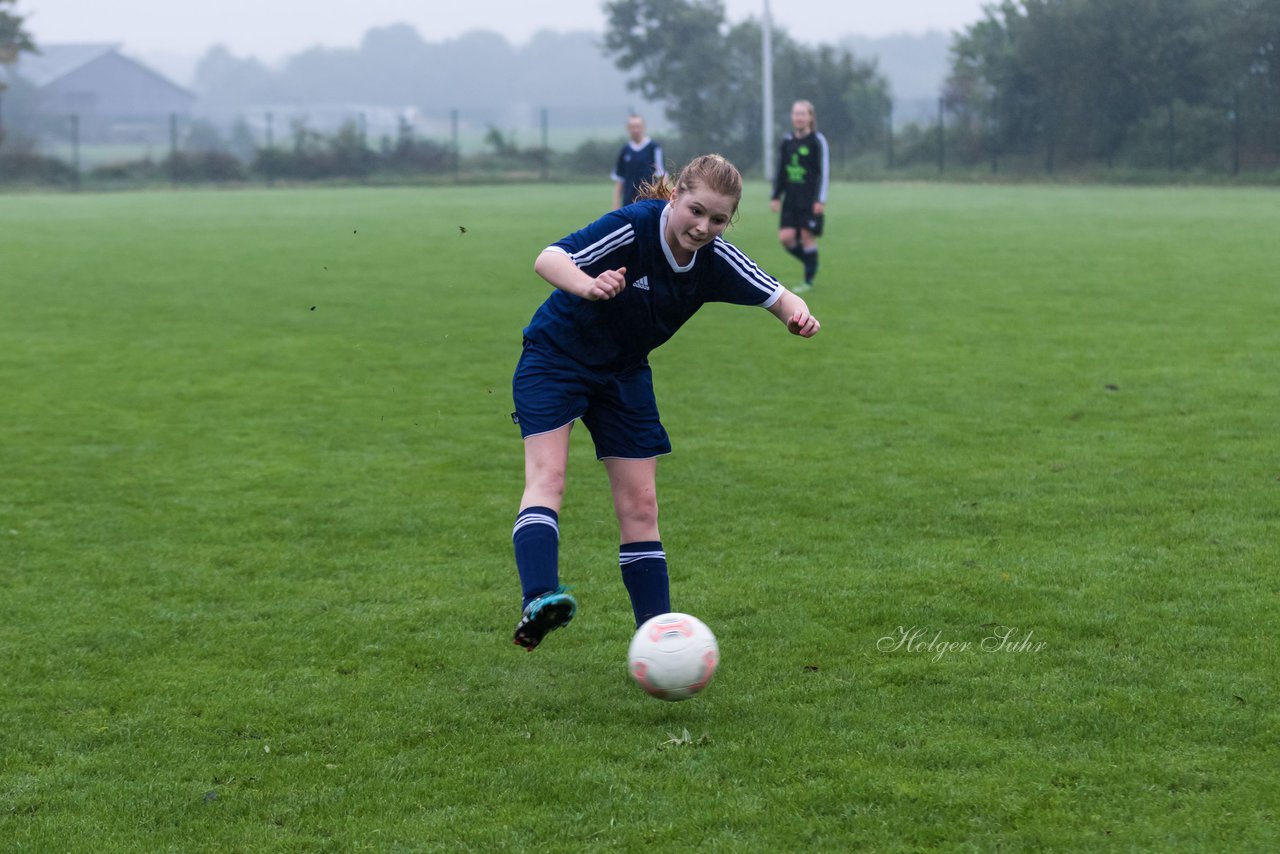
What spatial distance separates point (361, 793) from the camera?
384cm

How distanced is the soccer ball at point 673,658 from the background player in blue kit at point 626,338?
38 cm

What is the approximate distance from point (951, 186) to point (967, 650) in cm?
3746

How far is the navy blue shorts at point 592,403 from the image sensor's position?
4688 millimetres

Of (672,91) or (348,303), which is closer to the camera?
(348,303)

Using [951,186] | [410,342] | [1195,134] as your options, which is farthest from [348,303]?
[1195,134]

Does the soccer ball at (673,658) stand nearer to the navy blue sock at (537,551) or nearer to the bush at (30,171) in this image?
the navy blue sock at (537,551)

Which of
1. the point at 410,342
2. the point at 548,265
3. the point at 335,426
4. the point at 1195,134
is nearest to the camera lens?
the point at 548,265

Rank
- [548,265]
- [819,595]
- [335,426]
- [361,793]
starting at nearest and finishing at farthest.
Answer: [361,793], [548,265], [819,595], [335,426]

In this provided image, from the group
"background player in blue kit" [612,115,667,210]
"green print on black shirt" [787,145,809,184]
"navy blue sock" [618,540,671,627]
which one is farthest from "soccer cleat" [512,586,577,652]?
"background player in blue kit" [612,115,667,210]

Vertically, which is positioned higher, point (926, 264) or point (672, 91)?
point (672, 91)

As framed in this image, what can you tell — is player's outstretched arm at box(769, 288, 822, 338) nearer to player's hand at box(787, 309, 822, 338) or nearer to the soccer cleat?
player's hand at box(787, 309, 822, 338)

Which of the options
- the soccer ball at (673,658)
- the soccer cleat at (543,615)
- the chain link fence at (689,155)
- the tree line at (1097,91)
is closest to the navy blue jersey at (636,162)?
the soccer ball at (673,658)

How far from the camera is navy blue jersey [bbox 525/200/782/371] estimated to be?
182 inches

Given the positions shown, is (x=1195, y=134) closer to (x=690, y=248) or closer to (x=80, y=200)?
(x=80, y=200)
